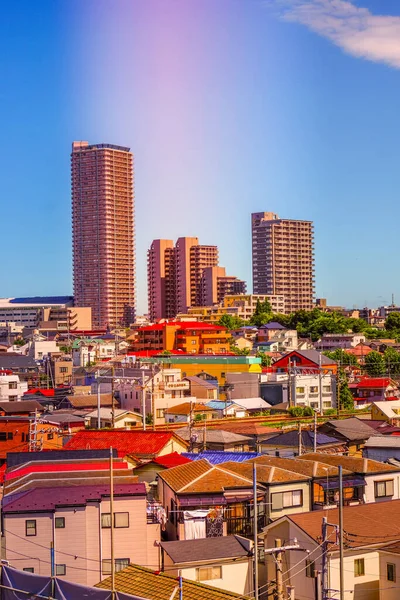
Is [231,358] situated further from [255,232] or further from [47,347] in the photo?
[255,232]

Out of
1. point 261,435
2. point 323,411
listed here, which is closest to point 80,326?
point 323,411

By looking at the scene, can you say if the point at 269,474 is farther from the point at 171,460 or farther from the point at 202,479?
the point at 171,460

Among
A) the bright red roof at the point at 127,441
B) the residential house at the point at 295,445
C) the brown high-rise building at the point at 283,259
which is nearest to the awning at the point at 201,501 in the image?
the bright red roof at the point at 127,441

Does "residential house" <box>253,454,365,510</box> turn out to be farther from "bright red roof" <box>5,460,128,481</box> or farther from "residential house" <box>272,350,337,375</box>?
"residential house" <box>272,350,337,375</box>

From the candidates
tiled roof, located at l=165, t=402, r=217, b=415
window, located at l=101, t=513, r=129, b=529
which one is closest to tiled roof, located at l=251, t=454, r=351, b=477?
window, located at l=101, t=513, r=129, b=529

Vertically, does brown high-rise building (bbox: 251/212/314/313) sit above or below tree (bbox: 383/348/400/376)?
above

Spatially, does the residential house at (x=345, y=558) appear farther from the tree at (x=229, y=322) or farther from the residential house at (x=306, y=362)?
the tree at (x=229, y=322)
